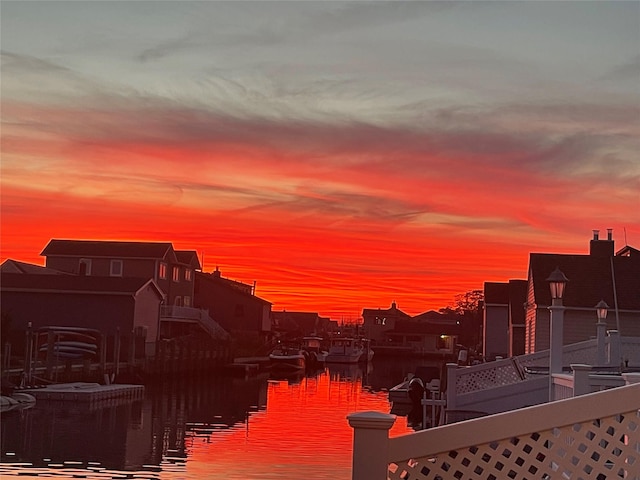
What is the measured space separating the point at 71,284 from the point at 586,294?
32.1 meters

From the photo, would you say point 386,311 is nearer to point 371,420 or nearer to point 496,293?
point 496,293

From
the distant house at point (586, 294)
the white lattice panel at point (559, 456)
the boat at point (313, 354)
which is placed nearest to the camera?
the white lattice panel at point (559, 456)

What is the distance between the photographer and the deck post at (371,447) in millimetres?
6555

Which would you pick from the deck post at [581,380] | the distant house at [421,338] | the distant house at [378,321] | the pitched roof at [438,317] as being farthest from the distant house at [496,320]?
the distant house at [378,321]

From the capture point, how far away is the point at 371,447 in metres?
6.60

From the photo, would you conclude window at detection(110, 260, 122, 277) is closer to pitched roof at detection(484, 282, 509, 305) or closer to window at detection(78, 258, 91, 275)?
window at detection(78, 258, 91, 275)

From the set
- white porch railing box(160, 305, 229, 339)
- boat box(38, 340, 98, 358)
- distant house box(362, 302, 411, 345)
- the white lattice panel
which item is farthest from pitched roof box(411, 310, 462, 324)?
the white lattice panel

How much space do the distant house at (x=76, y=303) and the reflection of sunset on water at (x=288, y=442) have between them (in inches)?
537

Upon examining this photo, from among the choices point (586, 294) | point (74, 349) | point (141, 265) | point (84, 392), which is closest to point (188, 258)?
point (141, 265)

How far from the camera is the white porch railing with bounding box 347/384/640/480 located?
21.2 ft

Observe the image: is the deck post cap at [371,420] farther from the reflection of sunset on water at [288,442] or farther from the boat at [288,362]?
the boat at [288,362]

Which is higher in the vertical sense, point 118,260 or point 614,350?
point 118,260

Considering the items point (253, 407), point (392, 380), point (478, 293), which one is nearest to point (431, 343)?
point (478, 293)

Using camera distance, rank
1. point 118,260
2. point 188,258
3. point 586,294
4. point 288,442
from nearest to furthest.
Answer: point 288,442, point 586,294, point 118,260, point 188,258
